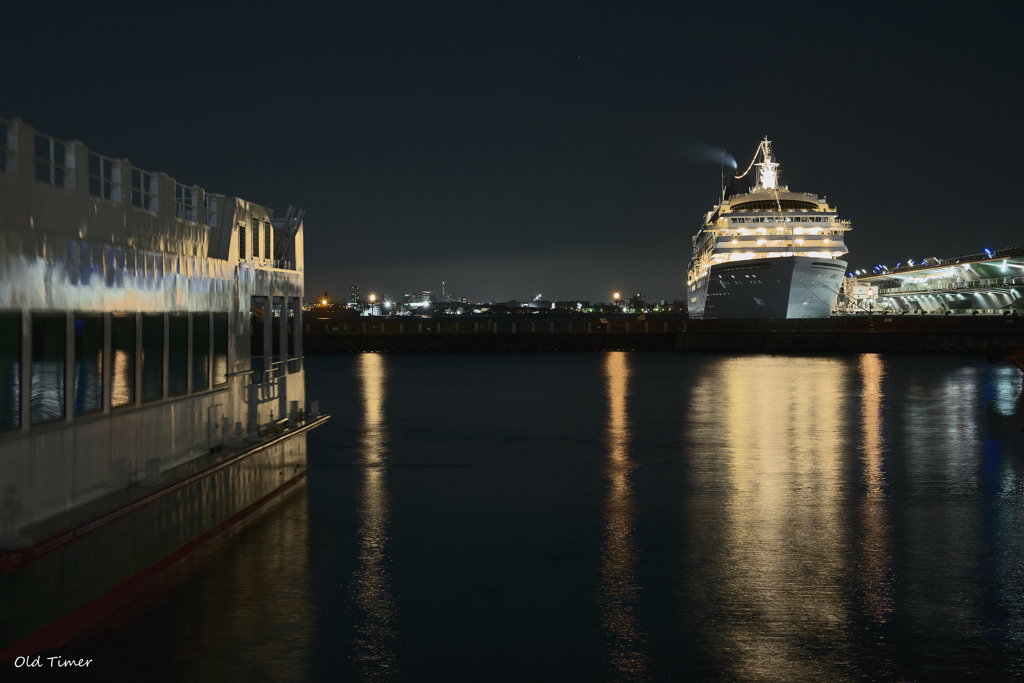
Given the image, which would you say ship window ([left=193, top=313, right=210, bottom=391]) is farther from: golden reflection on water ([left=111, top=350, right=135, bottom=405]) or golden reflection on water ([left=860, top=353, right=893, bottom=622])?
golden reflection on water ([left=860, top=353, right=893, bottom=622])

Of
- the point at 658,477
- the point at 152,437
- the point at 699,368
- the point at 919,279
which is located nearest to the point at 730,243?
the point at 699,368

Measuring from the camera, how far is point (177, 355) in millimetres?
9703

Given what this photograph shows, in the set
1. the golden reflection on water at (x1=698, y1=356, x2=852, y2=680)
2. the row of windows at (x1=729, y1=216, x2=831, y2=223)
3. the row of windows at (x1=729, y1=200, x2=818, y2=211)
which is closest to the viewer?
the golden reflection on water at (x1=698, y1=356, x2=852, y2=680)

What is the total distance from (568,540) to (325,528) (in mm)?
2874

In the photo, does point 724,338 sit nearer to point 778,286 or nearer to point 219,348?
point 778,286

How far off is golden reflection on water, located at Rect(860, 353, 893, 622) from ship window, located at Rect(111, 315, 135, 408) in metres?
6.95

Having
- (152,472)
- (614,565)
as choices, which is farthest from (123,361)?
(614,565)

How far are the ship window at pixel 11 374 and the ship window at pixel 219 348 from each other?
13.4ft

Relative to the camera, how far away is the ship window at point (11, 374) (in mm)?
6488

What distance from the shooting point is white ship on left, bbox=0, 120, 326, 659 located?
6.46 m

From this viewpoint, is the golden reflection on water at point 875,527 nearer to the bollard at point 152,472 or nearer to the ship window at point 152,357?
the bollard at point 152,472

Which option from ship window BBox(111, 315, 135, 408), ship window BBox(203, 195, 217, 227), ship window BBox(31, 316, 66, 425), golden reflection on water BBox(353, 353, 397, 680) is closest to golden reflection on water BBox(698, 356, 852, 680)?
golden reflection on water BBox(353, 353, 397, 680)

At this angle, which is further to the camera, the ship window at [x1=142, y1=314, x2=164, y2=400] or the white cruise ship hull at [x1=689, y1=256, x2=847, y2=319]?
the white cruise ship hull at [x1=689, y1=256, x2=847, y2=319]

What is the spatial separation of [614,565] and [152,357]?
16.9ft
